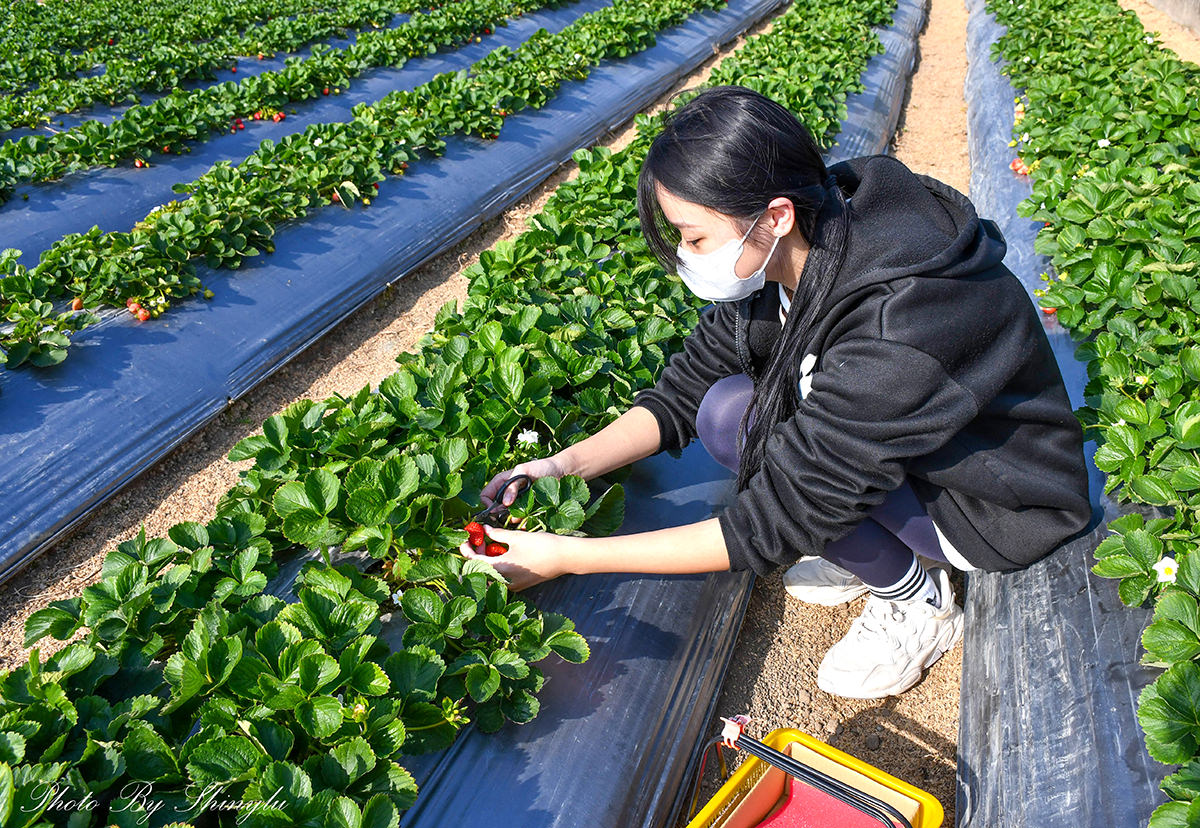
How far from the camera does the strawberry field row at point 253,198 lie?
134 inches

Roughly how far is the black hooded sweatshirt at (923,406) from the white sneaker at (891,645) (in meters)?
0.27

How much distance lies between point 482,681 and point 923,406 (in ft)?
3.18

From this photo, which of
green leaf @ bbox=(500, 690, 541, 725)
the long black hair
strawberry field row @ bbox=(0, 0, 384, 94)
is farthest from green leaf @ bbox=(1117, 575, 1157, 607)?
strawberry field row @ bbox=(0, 0, 384, 94)

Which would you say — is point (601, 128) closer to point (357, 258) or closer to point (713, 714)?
point (357, 258)

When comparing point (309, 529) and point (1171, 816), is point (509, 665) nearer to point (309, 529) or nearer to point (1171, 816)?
point (309, 529)

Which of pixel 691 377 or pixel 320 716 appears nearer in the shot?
pixel 320 716

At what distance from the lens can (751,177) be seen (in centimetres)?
161

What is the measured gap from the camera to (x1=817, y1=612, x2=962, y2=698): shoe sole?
2258 mm

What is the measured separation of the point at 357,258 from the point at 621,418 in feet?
8.09

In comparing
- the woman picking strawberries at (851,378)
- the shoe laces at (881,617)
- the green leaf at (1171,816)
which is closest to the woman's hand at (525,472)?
the woman picking strawberries at (851,378)

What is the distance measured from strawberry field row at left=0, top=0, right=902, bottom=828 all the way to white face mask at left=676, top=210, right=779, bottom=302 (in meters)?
0.52

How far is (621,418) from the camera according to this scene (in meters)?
2.17

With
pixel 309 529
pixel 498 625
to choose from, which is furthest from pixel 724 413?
pixel 309 529

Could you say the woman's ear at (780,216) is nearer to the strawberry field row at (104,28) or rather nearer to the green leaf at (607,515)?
the green leaf at (607,515)
